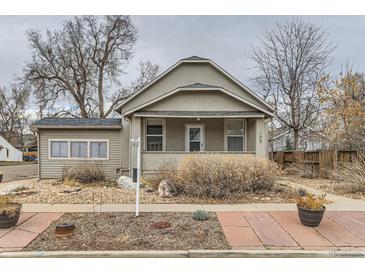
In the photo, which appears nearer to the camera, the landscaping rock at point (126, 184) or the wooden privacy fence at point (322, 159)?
the landscaping rock at point (126, 184)

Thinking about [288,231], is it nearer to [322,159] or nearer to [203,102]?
[203,102]

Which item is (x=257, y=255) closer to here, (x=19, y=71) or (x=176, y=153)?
(x=176, y=153)

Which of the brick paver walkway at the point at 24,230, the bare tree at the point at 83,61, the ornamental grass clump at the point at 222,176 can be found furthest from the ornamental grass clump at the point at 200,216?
the bare tree at the point at 83,61

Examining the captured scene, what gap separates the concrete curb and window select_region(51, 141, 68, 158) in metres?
9.80

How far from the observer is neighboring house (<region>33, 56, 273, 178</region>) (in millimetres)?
12164

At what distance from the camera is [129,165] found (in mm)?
13047

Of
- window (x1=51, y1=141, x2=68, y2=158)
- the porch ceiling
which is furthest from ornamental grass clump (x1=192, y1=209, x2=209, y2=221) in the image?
Answer: window (x1=51, y1=141, x2=68, y2=158)

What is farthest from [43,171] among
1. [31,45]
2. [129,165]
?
[31,45]

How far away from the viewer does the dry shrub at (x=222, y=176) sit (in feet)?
25.9

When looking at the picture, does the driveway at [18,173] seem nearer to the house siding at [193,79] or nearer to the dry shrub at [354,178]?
the house siding at [193,79]

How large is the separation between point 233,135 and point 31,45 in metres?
26.6

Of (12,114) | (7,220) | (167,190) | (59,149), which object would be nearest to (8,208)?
(7,220)

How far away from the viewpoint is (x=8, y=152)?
149 feet

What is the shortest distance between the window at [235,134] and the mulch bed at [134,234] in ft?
26.6
